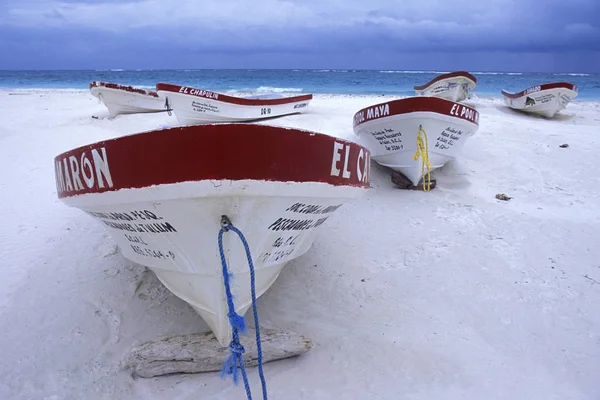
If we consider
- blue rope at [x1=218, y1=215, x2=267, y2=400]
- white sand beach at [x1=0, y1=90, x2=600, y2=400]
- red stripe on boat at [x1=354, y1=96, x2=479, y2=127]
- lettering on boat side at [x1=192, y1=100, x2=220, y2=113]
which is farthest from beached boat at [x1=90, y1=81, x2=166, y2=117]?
blue rope at [x1=218, y1=215, x2=267, y2=400]

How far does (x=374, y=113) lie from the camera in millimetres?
5422

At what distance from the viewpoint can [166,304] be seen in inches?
127

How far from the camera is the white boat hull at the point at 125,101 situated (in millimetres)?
10828

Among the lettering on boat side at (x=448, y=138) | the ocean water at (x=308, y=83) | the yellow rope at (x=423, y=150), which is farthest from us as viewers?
the ocean water at (x=308, y=83)

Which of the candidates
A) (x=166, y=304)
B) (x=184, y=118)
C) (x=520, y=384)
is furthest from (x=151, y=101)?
(x=520, y=384)

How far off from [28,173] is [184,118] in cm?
354

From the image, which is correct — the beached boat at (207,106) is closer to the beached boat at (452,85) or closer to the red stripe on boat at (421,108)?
the red stripe on boat at (421,108)

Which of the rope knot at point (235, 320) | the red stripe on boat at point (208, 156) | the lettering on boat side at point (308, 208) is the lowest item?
the rope knot at point (235, 320)

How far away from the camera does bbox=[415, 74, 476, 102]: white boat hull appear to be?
1209 cm

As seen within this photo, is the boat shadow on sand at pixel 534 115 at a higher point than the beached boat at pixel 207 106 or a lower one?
lower

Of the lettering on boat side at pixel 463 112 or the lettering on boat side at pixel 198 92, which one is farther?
the lettering on boat side at pixel 198 92

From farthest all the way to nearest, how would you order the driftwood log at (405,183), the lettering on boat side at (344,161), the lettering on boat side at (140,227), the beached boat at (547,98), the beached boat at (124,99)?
the beached boat at (547,98) < the beached boat at (124,99) < the driftwood log at (405,183) < the lettering on boat side at (344,161) < the lettering on boat side at (140,227)

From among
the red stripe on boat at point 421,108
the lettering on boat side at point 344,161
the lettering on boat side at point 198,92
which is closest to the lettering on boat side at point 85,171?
the lettering on boat side at point 344,161

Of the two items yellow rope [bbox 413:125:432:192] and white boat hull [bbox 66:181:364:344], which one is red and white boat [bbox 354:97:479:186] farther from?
white boat hull [bbox 66:181:364:344]
